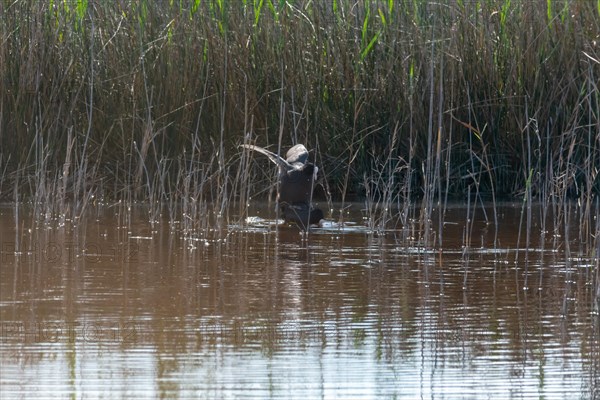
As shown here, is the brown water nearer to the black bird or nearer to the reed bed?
the black bird

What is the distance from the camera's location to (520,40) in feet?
27.0

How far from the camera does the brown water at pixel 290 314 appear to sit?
12.8ft

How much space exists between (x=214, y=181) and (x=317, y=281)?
2801 millimetres

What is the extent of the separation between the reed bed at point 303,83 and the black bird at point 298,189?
39.1 inches

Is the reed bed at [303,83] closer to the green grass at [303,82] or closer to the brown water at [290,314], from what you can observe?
the green grass at [303,82]

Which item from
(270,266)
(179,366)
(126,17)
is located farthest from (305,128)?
(179,366)

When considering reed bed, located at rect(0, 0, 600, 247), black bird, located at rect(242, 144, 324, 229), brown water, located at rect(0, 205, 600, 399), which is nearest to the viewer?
brown water, located at rect(0, 205, 600, 399)

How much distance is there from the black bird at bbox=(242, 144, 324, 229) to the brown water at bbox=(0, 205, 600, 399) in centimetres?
13

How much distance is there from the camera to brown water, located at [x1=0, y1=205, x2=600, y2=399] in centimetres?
390

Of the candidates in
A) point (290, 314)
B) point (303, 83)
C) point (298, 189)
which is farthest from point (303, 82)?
point (290, 314)

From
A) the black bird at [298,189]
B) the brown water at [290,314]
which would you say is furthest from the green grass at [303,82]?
Answer: the brown water at [290,314]

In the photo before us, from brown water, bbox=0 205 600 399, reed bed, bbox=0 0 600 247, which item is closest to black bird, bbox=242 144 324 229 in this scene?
brown water, bbox=0 205 600 399

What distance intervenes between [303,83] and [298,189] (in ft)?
4.74

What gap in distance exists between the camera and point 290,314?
15.9 ft
